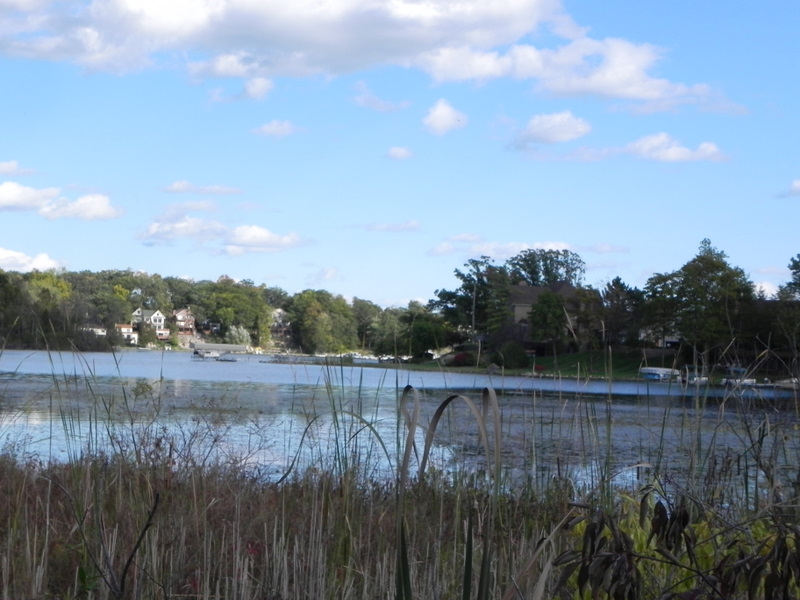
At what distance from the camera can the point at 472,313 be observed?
677 centimetres

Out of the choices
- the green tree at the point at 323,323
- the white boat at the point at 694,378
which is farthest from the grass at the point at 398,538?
the green tree at the point at 323,323

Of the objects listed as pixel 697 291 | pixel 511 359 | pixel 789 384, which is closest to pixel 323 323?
pixel 789 384

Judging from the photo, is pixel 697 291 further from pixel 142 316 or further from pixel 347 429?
pixel 347 429

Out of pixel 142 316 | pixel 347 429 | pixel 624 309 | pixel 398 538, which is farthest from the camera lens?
pixel 624 309

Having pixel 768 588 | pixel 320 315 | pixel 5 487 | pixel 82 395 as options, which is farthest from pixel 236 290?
pixel 768 588

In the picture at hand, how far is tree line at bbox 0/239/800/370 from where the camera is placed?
633cm

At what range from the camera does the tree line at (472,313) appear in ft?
20.8

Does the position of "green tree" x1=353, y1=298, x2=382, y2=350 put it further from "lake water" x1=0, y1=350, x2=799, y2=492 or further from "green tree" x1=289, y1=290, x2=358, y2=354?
"lake water" x1=0, y1=350, x2=799, y2=492

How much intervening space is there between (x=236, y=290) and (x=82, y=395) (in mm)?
12350

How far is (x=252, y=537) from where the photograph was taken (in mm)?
4250

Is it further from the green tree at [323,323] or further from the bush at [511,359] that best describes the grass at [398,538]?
the bush at [511,359]

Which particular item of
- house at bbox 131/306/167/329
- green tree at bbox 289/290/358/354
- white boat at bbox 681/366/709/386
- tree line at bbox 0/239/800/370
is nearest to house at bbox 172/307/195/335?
tree line at bbox 0/239/800/370

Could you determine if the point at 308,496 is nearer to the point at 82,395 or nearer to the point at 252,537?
the point at 252,537

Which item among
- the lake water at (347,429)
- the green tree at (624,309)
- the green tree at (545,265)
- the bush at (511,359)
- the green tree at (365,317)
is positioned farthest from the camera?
the green tree at (545,265)
